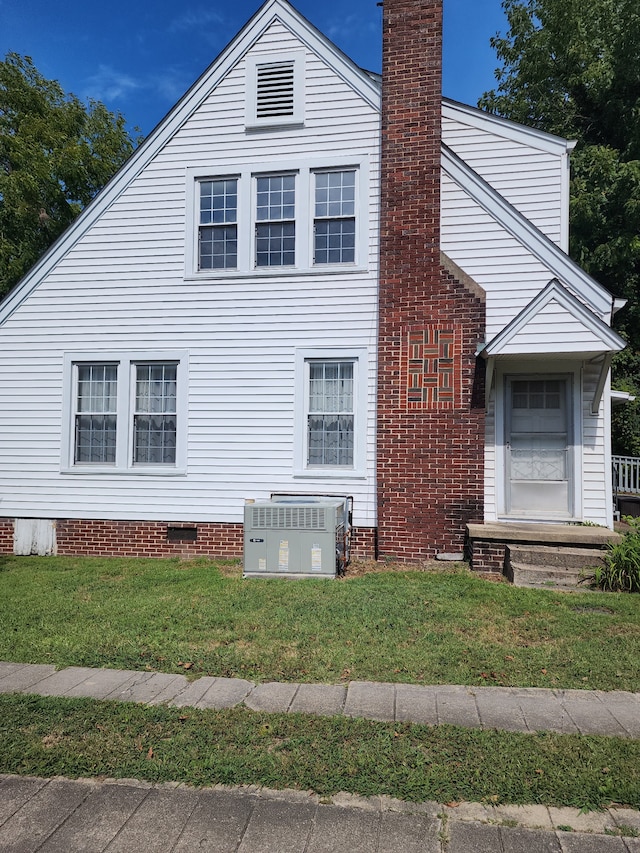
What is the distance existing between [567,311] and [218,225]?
5.75 meters

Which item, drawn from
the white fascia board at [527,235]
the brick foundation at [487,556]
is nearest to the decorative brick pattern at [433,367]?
the white fascia board at [527,235]

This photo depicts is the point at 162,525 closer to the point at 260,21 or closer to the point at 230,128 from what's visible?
the point at 230,128

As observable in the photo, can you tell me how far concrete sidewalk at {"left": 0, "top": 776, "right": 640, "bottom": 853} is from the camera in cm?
256

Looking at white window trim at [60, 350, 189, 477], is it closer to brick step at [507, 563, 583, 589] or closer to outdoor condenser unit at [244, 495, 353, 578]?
outdoor condenser unit at [244, 495, 353, 578]

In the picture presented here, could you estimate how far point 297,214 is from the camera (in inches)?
370

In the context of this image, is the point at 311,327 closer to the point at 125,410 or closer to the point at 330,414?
the point at 330,414

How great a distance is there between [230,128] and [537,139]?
16.8 feet

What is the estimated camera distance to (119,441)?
980 cm

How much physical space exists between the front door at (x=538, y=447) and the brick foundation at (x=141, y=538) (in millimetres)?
4476

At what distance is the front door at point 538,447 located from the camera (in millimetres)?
8727

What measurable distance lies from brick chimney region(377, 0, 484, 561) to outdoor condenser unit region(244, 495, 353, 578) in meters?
1.37

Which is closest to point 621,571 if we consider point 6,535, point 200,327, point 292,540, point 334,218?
point 292,540

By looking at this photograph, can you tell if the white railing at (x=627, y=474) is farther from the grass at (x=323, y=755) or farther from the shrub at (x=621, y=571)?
the grass at (x=323, y=755)

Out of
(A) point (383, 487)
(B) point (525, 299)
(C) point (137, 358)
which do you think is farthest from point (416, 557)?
(C) point (137, 358)
